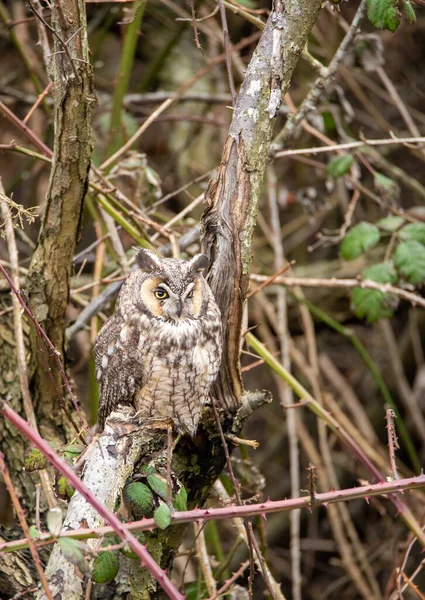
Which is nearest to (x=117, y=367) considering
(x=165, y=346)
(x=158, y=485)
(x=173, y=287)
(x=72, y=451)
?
(x=165, y=346)

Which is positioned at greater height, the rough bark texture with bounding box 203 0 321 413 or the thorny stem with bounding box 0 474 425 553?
the rough bark texture with bounding box 203 0 321 413

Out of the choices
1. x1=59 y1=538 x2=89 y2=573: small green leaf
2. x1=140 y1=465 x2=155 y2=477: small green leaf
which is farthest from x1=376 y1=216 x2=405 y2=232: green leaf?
x1=59 y1=538 x2=89 y2=573: small green leaf

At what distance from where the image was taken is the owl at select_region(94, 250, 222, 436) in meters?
1.71

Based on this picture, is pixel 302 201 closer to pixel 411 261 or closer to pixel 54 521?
pixel 411 261

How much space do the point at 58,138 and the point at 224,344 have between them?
61cm

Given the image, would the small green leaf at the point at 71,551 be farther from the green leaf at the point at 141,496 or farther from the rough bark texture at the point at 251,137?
the rough bark texture at the point at 251,137

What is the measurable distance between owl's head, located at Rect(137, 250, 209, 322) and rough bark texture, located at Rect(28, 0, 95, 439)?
0.20 m

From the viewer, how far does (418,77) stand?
4.01 m

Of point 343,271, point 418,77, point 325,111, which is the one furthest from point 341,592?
point 418,77

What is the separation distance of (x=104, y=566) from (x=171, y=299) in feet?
2.17

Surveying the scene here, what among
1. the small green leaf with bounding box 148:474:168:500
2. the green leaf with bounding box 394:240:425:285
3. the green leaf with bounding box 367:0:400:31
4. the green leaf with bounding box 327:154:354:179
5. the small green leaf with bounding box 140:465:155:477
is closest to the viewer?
the small green leaf with bounding box 148:474:168:500

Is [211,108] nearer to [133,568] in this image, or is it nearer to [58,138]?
[58,138]

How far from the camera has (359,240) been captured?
7.59ft

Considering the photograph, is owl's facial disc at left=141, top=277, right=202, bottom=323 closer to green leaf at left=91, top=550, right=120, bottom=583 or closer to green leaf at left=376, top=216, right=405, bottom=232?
green leaf at left=91, top=550, right=120, bottom=583
